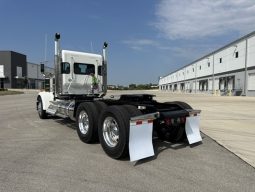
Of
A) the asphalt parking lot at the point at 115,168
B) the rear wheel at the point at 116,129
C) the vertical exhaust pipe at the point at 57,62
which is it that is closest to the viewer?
the asphalt parking lot at the point at 115,168

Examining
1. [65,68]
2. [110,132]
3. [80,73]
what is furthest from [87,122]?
[80,73]

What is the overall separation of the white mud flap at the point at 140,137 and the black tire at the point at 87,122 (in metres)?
1.77

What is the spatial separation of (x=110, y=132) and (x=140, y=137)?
1.00 meters

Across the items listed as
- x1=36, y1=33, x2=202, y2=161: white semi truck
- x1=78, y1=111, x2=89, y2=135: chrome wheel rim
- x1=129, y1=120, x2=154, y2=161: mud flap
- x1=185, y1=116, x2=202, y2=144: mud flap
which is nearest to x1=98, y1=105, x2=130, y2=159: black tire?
x1=36, y1=33, x2=202, y2=161: white semi truck

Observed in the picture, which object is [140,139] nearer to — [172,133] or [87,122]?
[172,133]

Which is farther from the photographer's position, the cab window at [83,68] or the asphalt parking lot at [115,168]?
the cab window at [83,68]

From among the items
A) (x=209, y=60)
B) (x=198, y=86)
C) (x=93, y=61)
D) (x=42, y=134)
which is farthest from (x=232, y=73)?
(x=42, y=134)

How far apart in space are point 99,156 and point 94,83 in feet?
17.8

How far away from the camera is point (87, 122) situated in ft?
27.2

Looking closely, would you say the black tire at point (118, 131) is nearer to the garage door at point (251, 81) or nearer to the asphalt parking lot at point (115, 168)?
the asphalt parking lot at point (115, 168)

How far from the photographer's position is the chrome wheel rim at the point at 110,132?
269 inches

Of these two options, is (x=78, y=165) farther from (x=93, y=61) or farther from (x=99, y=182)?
(x=93, y=61)

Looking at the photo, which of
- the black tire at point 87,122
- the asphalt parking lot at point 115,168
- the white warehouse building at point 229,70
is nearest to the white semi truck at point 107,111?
the black tire at point 87,122

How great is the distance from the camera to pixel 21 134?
30.1ft
